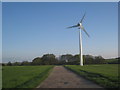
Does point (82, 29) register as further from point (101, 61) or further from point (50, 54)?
point (50, 54)

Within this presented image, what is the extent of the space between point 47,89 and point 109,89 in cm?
345

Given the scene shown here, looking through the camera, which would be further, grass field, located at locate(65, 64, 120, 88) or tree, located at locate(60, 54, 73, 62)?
tree, located at locate(60, 54, 73, 62)

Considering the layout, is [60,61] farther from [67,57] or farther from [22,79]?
[22,79]

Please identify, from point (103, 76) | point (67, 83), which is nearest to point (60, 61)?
point (103, 76)

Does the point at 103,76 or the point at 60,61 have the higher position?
the point at 103,76

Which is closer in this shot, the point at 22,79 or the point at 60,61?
the point at 22,79

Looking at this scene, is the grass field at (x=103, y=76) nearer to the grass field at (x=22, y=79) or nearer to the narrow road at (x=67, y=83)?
the narrow road at (x=67, y=83)

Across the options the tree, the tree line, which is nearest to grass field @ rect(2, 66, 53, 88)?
the tree line

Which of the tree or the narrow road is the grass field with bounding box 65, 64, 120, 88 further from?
the tree

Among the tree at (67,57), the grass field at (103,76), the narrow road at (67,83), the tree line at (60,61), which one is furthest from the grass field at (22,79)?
the tree at (67,57)

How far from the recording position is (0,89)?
10.5m

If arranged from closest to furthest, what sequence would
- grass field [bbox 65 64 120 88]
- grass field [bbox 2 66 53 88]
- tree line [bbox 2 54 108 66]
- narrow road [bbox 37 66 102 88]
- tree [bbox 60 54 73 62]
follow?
narrow road [bbox 37 66 102 88], grass field [bbox 65 64 120 88], grass field [bbox 2 66 53 88], tree line [bbox 2 54 108 66], tree [bbox 60 54 73 62]

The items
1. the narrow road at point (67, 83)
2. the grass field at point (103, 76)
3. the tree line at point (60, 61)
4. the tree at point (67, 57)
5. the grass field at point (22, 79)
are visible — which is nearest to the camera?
the narrow road at point (67, 83)

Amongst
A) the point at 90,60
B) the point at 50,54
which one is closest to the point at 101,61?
the point at 90,60
